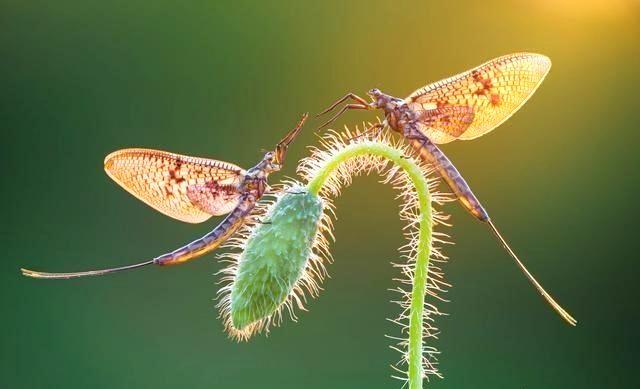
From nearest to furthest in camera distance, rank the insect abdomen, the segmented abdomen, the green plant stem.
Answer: the green plant stem
the segmented abdomen
the insect abdomen

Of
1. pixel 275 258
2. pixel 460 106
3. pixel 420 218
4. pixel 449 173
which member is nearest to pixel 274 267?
pixel 275 258

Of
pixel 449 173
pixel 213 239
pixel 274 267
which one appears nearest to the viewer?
pixel 274 267

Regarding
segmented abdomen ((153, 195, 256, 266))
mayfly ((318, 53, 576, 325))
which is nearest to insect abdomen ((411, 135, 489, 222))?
mayfly ((318, 53, 576, 325))

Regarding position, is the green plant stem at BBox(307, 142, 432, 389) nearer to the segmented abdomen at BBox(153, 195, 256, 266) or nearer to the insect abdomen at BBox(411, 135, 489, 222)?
the insect abdomen at BBox(411, 135, 489, 222)

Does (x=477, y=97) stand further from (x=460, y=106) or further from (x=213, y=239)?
(x=213, y=239)

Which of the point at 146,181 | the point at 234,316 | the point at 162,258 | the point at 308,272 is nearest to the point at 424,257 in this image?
the point at 308,272

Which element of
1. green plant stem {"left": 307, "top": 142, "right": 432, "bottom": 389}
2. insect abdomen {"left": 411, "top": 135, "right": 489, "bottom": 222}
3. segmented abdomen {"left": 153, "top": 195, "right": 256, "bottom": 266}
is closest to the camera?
green plant stem {"left": 307, "top": 142, "right": 432, "bottom": 389}

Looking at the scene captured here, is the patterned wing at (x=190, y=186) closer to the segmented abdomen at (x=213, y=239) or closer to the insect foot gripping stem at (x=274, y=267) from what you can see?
the segmented abdomen at (x=213, y=239)
